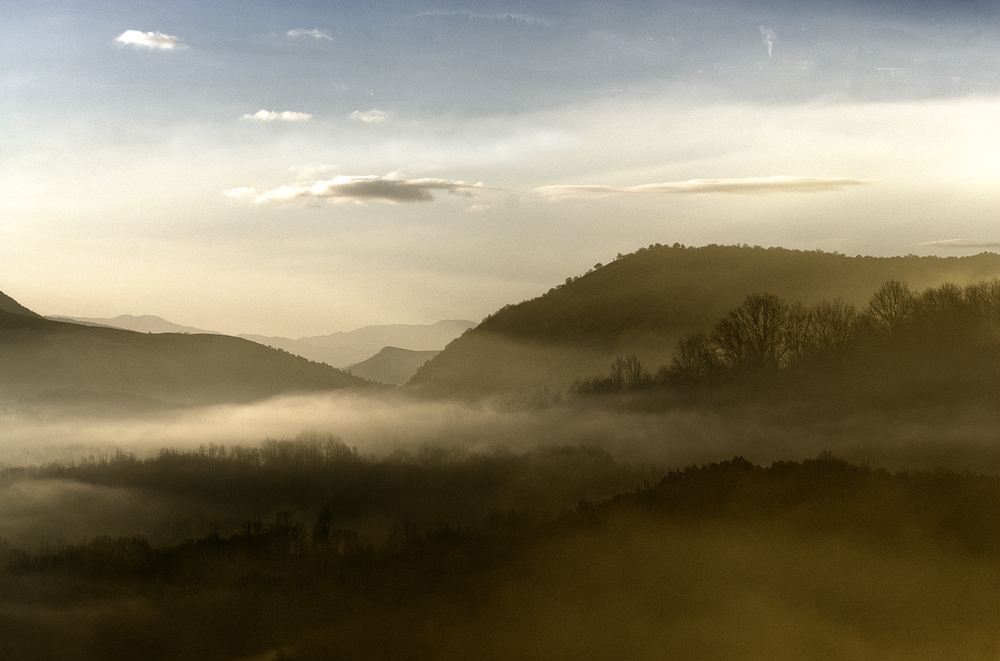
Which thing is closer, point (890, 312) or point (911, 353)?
point (911, 353)

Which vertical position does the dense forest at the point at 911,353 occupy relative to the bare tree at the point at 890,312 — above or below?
below

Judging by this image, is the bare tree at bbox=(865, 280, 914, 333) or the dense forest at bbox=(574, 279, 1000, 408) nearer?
the dense forest at bbox=(574, 279, 1000, 408)

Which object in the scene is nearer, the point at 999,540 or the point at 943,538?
the point at 999,540

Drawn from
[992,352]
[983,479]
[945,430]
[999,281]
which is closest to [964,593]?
[983,479]

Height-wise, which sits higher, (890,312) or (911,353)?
(890,312)

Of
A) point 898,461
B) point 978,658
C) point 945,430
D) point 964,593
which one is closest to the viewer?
point 978,658

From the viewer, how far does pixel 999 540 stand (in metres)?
177

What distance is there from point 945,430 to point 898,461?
27.1m

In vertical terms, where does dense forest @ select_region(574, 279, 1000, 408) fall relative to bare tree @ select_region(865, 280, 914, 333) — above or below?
below

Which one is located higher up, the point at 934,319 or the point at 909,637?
the point at 934,319

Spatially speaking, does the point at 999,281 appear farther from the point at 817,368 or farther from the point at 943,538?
the point at 943,538

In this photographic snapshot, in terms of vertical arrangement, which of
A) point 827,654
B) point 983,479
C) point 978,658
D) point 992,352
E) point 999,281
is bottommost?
point 827,654

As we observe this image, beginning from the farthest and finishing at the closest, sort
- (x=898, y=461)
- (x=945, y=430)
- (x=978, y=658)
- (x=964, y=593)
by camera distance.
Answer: (x=898, y=461)
(x=964, y=593)
(x=945, y=430)
(x=978, y=658)

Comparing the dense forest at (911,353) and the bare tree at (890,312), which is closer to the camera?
the dense forest at (911,353)
